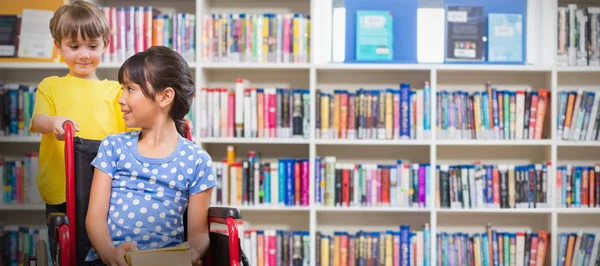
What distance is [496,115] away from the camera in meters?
4.01

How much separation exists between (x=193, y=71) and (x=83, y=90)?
1.69 metres

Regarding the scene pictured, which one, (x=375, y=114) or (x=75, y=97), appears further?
(x=375, y=114)

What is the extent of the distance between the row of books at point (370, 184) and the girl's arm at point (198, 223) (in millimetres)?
1841

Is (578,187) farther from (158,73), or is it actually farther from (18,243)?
(18,243)

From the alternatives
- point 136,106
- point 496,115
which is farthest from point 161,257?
point 496,115

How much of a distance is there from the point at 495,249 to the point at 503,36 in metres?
1.13

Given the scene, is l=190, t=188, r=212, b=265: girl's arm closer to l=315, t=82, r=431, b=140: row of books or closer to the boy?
the boy

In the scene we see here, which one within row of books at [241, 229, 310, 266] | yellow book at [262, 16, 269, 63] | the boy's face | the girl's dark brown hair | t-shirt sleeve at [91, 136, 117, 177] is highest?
yellow book at [262, 16, 269, 63]

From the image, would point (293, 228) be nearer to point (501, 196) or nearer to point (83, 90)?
point (501, 196)

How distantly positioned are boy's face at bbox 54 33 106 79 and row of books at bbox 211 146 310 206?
1563 millimetres

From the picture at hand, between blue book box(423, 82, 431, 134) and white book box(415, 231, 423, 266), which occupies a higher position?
blue book box(423, 82, 431, 134)

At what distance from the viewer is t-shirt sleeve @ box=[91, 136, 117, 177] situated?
2.12m

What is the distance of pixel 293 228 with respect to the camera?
4.29m

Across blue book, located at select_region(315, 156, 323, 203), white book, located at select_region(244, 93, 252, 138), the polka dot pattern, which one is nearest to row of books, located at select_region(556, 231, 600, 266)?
blue book, located at select_region(315, 156, 323, 203)
